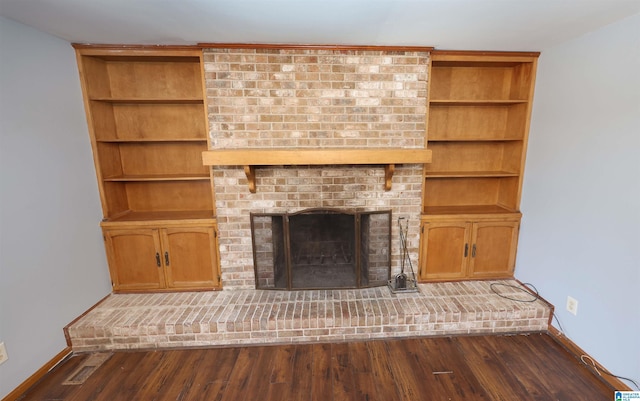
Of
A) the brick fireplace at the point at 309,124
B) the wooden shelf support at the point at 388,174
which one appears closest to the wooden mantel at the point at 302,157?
the wooden shelf support at the point at 388,174

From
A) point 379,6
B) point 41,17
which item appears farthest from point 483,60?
point 41,17

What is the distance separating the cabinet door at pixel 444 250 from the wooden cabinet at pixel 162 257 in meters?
2.03

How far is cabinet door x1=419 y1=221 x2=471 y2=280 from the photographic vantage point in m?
2.74

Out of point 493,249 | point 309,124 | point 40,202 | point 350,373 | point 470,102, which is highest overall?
point 470,102

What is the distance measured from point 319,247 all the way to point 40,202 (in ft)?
7.23

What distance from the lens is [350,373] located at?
1994mm

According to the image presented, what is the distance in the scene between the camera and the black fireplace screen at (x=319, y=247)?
267 cm

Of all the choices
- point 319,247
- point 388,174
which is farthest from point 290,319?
point 388,174

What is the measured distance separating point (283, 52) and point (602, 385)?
3.33 m

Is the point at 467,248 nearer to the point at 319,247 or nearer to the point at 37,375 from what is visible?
the point at 319,247

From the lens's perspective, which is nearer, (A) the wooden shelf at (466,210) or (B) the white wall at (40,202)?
(B) the white wall at (40,202)

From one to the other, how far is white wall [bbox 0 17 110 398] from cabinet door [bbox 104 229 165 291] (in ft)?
0.54

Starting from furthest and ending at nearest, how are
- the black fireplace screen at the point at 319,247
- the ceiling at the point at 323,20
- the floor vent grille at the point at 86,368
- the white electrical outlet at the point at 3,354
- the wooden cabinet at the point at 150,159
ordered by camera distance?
the black fireplace screen at the point at 319,247, the wooden cabinet at the point at 150,159, the floor vent grille at the point at 86,368, the white electrical outlet at the point at 3,354, the ceiling at the point at 323,20

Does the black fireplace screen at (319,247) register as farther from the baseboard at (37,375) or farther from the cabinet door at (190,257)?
the baseboard at (37,375)
